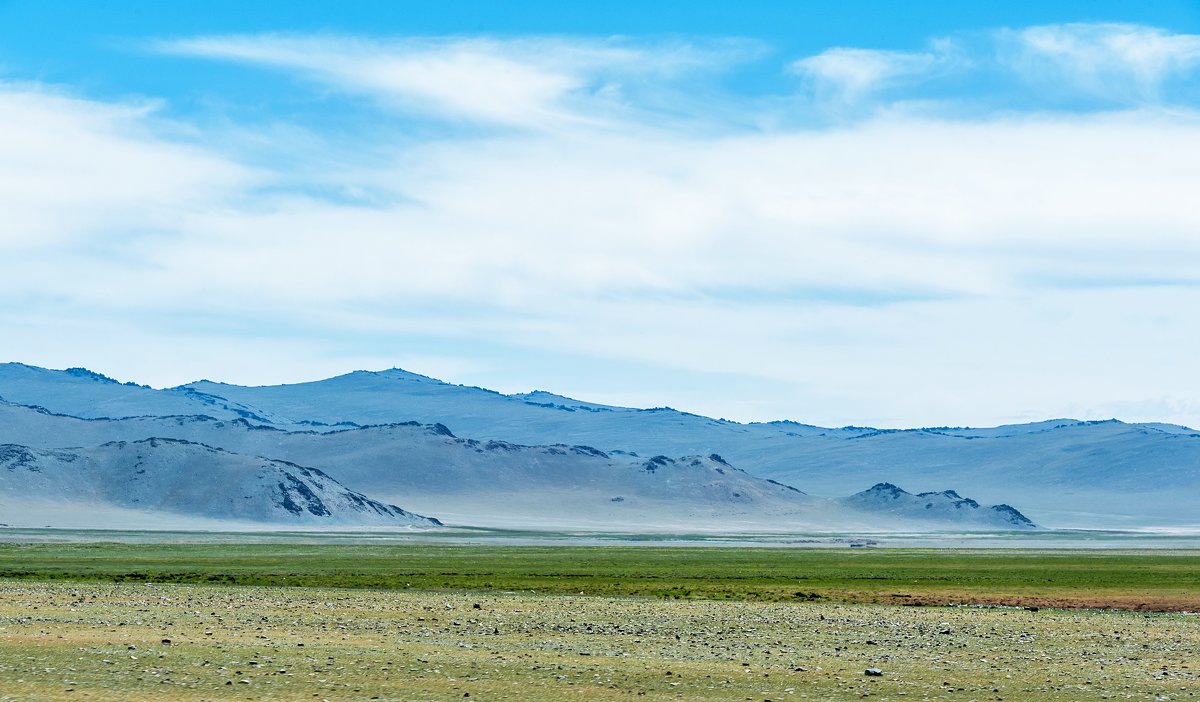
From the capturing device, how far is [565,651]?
26.5 m

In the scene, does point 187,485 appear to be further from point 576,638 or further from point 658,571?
point 576,638

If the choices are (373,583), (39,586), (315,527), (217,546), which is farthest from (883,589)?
(315,527)

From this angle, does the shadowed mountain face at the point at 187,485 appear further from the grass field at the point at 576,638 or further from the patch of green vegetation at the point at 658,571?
the grass field at the point at 576,638

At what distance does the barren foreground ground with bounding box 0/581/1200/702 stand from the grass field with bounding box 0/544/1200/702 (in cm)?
8

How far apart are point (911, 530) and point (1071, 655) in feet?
570

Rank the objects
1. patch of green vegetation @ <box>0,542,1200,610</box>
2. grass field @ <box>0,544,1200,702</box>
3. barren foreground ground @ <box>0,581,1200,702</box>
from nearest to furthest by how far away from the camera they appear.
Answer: barren foreground ground @ <box>0,581,1200,702</box>, grass field @ <box>0,544,1200,702</box>, patch of green vegetation @ <box>0,542,1200,610</box>

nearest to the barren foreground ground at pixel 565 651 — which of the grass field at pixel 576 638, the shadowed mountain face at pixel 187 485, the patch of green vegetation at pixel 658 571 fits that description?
the grass field at pixel 576 638

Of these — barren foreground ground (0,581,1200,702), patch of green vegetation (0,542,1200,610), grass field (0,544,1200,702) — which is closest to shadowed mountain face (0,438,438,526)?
patch of green vegetation (0,542,1200,610)

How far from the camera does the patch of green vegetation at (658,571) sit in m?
49.2

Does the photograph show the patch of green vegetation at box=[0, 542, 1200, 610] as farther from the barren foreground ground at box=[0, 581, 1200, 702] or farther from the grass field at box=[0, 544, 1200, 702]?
the barren foreground ground at box=[0, 581, 1200, 702]

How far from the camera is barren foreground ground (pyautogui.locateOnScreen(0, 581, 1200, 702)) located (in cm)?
2117

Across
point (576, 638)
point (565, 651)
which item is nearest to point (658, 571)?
point (576, 638)

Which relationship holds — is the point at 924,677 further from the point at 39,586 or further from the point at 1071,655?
the point at 39,586

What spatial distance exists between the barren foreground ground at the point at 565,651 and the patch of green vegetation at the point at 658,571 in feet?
29.1
